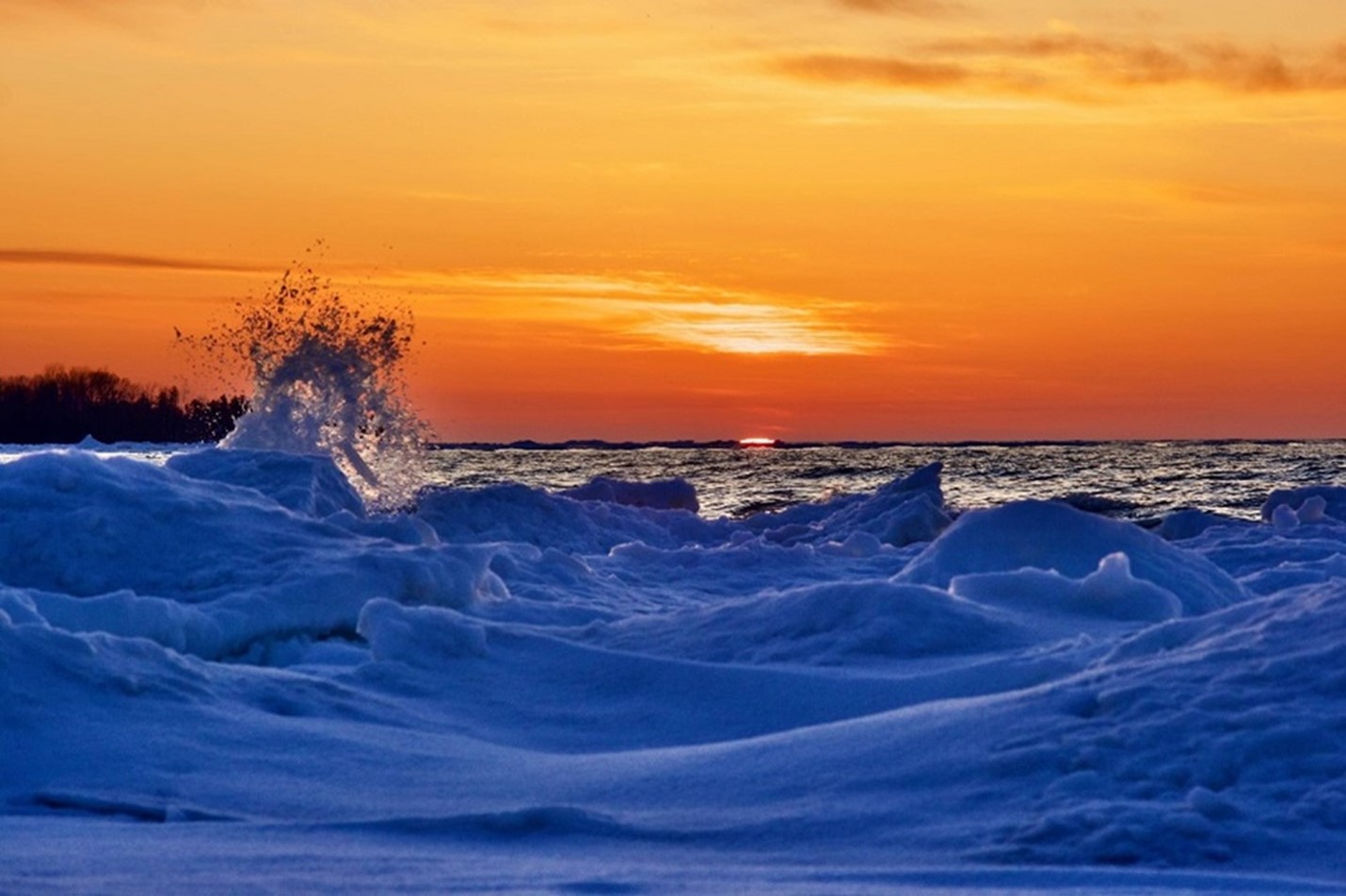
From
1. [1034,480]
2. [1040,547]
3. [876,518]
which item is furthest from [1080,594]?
[1034,480]

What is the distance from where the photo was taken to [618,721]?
8.48 metres

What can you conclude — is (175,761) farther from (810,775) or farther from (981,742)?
(981,742)

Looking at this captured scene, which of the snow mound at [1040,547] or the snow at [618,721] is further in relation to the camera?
the snow mound at [1040,547]

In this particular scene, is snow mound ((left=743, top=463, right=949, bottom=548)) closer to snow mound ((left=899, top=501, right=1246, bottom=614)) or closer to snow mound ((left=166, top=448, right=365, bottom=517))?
snow mound ((left=899, top=501, right=1246, bottom=614))

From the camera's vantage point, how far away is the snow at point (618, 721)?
5.00 meters

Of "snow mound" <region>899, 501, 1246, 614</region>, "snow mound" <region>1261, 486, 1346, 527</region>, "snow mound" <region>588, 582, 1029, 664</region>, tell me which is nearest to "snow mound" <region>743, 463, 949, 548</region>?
"snow mound" <region>1261, 486, 1346, 527</region>

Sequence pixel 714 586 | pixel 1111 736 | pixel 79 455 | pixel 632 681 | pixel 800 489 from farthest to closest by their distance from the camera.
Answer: pixel 800 489
pixel 714 586
pixel 79 455
pixel 632 681
pixel 1111 736

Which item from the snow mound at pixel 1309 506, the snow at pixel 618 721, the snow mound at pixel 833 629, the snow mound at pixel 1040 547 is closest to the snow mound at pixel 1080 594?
the snow at pixel 618 721

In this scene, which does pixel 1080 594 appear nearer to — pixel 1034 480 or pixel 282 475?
pixel 282 475

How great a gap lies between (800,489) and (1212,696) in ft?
146

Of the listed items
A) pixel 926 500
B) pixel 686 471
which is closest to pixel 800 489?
pixel 686 471

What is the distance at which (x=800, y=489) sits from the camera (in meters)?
50.3

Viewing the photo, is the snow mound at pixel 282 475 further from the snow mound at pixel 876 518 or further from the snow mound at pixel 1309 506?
the snow mound at pixel 1309 506

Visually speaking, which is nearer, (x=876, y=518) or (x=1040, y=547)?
(x=1040, y=547)
